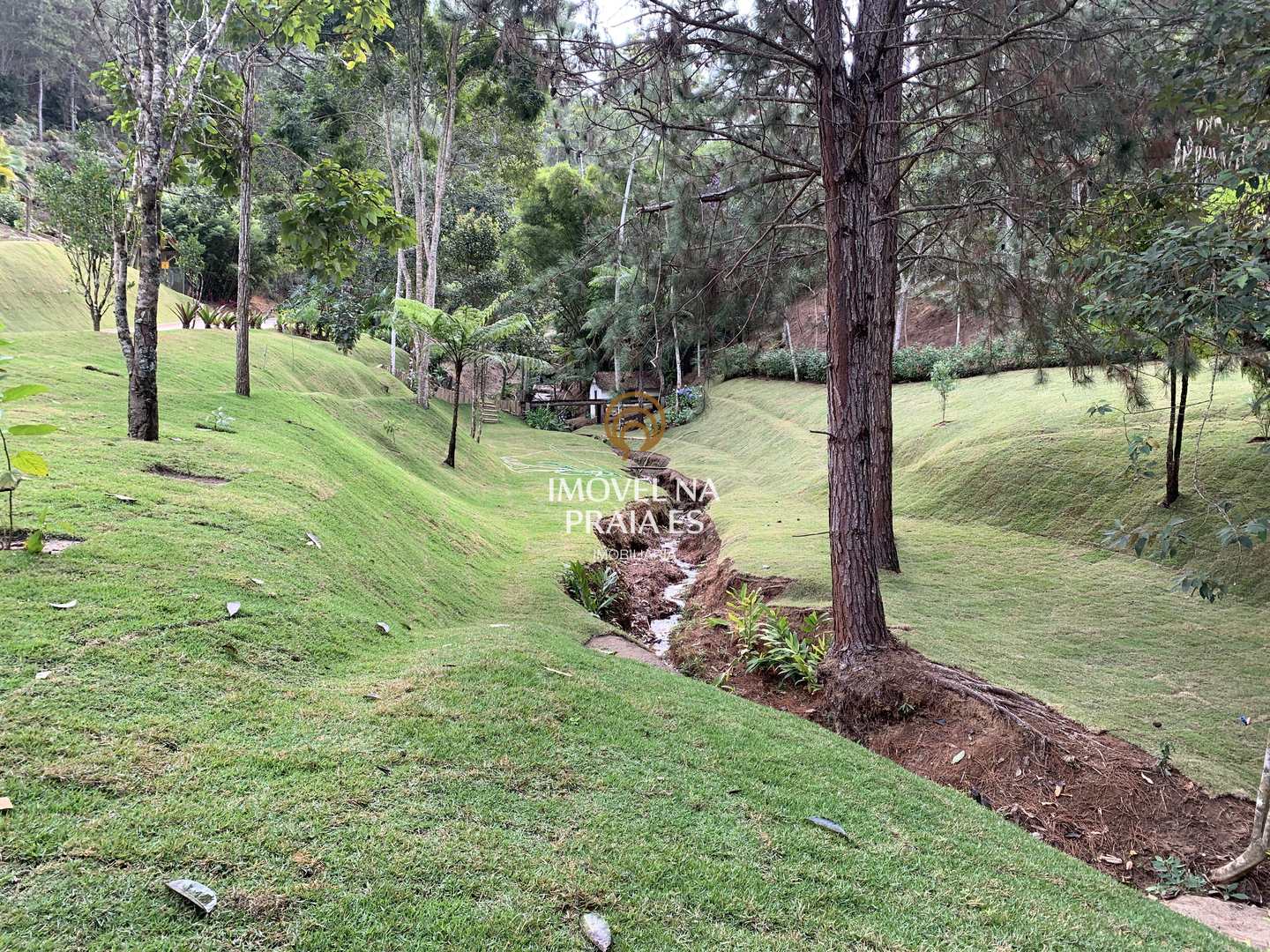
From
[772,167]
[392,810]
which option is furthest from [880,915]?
[772,167]

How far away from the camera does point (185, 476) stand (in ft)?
20.7

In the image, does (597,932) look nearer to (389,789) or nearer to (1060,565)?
(389,789)

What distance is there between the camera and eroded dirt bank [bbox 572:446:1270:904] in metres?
4.41

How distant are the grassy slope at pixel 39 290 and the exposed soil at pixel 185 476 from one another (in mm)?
17657

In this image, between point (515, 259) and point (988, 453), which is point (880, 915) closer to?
point (988, 453)

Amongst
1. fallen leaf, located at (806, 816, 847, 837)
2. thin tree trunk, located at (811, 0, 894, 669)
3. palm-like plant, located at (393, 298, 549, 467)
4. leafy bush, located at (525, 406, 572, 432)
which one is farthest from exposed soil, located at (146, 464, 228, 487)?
leafy bush, located at (525, 406, 572, 432)

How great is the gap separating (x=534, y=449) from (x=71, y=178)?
13646mm

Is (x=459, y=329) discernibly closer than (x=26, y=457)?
No

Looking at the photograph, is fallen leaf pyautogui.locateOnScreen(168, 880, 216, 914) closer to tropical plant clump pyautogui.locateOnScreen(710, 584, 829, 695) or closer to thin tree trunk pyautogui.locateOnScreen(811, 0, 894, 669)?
thin tree trunk pyautogui.locateOnScreen(811, 0, 894, 669)

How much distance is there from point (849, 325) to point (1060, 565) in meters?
5.85

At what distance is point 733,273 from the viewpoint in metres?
7.55

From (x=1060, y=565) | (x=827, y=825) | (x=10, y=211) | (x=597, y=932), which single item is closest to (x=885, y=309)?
(x=1060, y=565)

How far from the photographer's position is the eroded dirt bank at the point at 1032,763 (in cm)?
441

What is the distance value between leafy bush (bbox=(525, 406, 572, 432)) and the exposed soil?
22.8m
